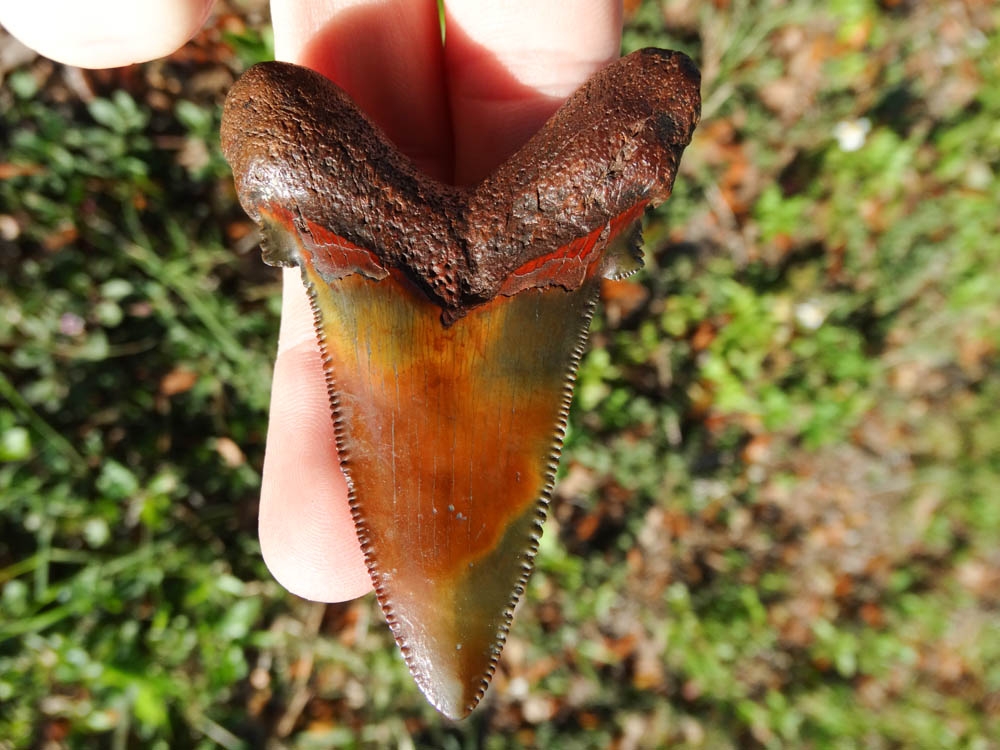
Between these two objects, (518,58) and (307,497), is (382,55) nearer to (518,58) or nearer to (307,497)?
(518,58)

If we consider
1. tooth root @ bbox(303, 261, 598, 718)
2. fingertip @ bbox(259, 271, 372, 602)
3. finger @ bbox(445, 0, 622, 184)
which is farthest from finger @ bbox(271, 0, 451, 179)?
tooth root @ bbox(303, 261, 598, 718)

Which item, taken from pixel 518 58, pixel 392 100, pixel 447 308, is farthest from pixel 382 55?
pixel 447 308

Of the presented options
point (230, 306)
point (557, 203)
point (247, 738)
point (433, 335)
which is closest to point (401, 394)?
point (433, 335)

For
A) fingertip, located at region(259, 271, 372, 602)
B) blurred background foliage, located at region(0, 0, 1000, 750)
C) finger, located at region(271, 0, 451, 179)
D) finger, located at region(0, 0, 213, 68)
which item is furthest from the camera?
blurred background foliage, located at region(0, 0, 1000, 750)

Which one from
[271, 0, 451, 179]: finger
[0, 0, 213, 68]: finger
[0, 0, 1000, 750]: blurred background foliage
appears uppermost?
[0, 0, 213, 68]: finger

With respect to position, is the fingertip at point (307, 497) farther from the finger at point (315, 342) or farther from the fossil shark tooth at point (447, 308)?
the fossil shark tooth at point (447, 308)

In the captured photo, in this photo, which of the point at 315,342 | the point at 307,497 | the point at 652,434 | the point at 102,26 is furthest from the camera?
the point at 652,434

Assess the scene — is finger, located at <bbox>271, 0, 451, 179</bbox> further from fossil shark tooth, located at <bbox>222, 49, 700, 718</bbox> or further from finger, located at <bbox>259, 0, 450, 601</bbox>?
fossil shark tooth, located at <bbox>222, 49, 700, 718</bbox>
